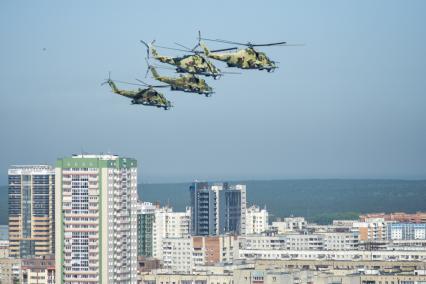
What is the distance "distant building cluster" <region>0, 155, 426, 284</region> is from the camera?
211ft

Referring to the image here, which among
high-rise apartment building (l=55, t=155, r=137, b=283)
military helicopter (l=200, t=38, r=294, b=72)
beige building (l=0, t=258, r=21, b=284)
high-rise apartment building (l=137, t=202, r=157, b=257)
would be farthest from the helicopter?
high-rise apartment building (l=137, t=202, r=157, b=257)

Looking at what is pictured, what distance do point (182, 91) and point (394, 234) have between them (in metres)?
55.5

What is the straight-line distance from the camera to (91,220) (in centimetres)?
6431

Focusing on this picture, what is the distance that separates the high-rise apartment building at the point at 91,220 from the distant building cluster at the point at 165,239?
34mm

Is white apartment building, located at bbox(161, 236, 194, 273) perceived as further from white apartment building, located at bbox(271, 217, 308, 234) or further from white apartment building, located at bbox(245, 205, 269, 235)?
white apartment building, located at bbox(245, 205, 269, 235)

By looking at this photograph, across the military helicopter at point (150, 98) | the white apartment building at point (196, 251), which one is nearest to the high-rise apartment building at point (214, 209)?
the white apartment building at point (196, 251)

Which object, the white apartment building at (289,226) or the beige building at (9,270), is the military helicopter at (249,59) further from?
the white apartment building at (289,226)

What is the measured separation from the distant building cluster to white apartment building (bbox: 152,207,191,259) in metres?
0.08

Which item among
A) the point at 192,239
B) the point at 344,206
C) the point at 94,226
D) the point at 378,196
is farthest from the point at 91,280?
the point at 378,196

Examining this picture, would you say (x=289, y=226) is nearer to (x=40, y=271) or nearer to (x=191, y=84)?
(x=40, y=271)

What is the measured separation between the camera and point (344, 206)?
161 meters

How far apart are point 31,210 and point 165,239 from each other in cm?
638

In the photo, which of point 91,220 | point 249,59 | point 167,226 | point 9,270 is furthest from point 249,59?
point 167,226

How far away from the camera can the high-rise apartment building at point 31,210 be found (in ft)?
282
